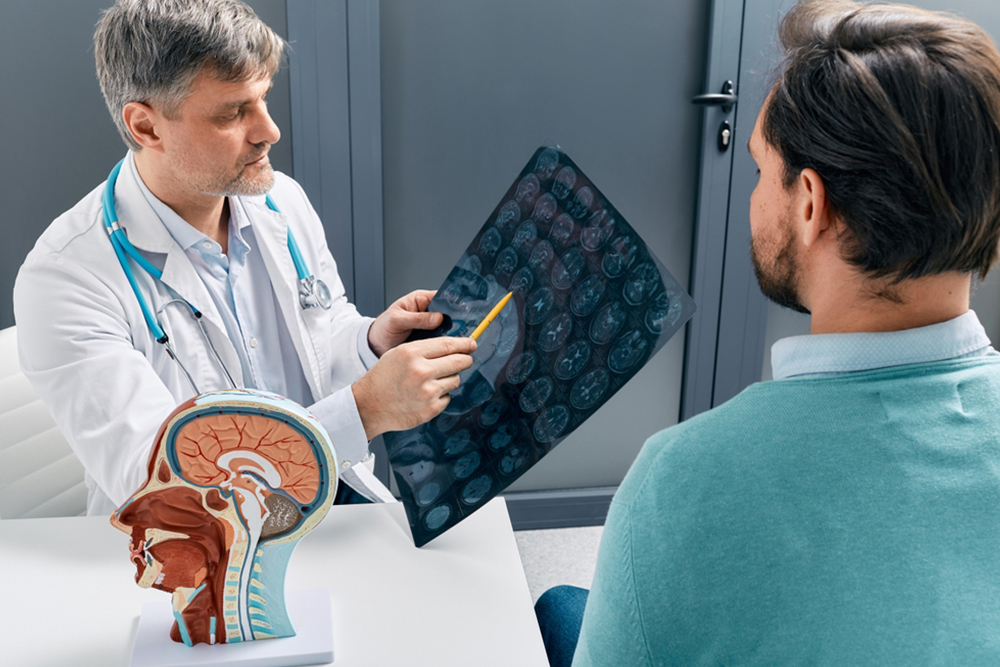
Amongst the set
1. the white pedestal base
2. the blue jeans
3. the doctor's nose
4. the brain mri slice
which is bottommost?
the blue jeans

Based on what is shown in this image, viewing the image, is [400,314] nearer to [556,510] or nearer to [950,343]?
[950,343]

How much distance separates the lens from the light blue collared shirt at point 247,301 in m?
1.33

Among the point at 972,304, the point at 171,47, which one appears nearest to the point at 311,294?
the point at 171,47

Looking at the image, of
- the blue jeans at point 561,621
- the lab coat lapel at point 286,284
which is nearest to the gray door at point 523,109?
the lab coat lapel at point 286,284

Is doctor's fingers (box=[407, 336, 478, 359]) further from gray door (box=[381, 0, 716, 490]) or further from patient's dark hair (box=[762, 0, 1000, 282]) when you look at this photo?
gray door (box=[381, 0, 716, 490])

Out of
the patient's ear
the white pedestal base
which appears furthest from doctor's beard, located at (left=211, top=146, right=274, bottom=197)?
the patient's ear

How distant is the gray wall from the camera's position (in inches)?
69.3

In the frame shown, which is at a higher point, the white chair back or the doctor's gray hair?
the doctor's gray hair

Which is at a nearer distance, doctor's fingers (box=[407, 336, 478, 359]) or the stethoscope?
doctor's fingers (box=[407, 336, 478, 359])

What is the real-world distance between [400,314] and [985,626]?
3.21ft

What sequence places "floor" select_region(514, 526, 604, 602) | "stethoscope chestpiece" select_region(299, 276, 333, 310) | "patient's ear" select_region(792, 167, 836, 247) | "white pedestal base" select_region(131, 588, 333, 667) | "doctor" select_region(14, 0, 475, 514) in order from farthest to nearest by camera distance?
"floor" select_region(514, 526, 604, 602) < "stethoscope chestpiece" select_region(299, 276, 333, 310) < "doctor" select_region(14, 0, 475, 514) < "white pedestal base" select_region(131, 588, 333, 667) < "patient's ear" select_region(792, 167, 836, 247)

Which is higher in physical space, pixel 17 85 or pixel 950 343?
pixel 17 85

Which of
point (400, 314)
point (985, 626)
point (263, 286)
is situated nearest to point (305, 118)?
point (263, 286)

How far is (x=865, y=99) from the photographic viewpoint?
0.63 meters
